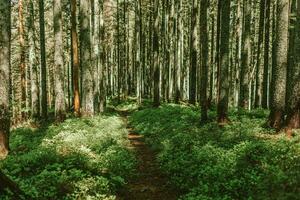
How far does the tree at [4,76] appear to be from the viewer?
1095 cm

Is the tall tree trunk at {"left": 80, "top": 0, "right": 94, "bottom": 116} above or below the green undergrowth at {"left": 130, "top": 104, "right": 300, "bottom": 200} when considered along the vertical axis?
above

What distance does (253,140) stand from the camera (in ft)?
38.3

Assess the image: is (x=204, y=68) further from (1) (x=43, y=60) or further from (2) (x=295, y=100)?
(1) (x=43, y=60)

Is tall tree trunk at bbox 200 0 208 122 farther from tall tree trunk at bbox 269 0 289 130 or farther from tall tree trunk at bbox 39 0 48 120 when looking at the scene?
tall tree trunk at bbox 39 0 48 120

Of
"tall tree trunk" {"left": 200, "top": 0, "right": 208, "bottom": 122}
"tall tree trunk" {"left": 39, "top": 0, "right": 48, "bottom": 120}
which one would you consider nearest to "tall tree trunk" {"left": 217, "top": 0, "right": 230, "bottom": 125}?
"tall tree trunk" {"left": 200, "top": 0, "right": 208, "bottom": 122}

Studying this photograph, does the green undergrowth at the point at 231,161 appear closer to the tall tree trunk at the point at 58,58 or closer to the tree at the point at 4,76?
the tree at the point at 4,76

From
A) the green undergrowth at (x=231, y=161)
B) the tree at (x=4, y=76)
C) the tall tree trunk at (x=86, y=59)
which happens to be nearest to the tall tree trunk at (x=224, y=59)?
the green undergrowth at (x=231, y=161)

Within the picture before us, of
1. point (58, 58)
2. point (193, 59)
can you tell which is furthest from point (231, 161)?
point (193, 59)

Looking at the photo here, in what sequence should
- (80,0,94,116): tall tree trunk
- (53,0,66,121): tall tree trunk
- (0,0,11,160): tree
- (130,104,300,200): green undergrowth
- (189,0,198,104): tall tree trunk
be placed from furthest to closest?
(189,0,198,104): tall tree trunk, (80,0,94,116): tall tree trunk, (53,0,66,121): tall tree trunk, (0,0,11,160): tree, (130,104,300,200): green undergrowth

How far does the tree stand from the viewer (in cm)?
1095

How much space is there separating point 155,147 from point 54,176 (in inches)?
260

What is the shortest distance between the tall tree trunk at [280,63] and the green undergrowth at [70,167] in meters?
5.43

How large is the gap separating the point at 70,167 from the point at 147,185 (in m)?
2.25

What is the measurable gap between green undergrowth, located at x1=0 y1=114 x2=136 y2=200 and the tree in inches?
20.3
